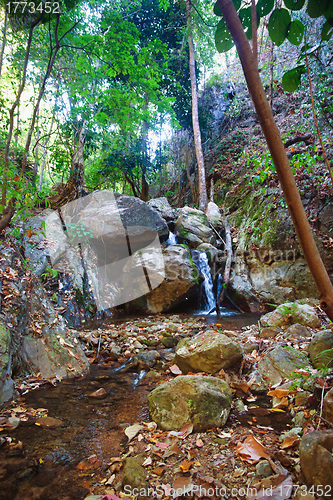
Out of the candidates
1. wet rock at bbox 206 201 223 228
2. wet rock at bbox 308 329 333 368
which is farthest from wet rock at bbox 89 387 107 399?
wet rock at bbox 206 201 223 228

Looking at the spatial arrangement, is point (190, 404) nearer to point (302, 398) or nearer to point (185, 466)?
point (185, 466)

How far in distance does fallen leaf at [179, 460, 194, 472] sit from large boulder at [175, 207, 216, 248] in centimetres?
886

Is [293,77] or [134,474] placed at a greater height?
[293,77]

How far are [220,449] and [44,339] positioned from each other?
278cm

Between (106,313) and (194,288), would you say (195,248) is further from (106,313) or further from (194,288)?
(106,313)

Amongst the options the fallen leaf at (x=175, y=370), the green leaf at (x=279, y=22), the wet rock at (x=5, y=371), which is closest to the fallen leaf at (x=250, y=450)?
the fallen leaf at (x=175, y=370)

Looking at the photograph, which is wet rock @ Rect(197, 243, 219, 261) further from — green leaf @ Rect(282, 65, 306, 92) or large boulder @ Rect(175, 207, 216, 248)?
green leaf @ Rect(282, 65, 306, 92)

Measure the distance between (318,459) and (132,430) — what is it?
1588mm

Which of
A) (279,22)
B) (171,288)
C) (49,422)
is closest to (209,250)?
(171,288)

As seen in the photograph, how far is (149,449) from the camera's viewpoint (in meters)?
2.08

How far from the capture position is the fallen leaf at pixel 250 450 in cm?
186

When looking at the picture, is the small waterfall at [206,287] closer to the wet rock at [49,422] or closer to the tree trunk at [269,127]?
the wet rock at [49,422]

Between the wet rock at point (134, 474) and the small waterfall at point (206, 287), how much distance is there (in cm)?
726

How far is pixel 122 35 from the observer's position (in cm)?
475
